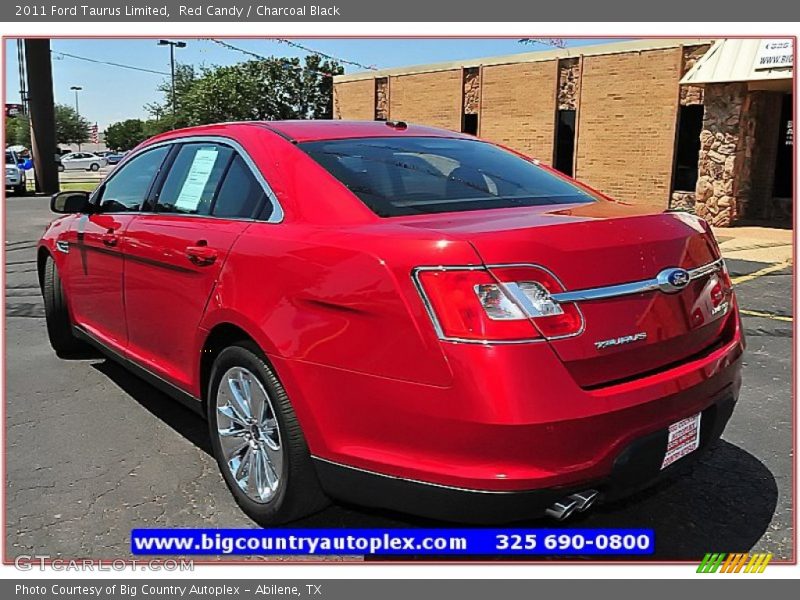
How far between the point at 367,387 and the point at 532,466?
0.60 meters

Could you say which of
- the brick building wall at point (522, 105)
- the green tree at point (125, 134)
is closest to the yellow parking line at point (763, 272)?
the brick building wall at point (522, 105)

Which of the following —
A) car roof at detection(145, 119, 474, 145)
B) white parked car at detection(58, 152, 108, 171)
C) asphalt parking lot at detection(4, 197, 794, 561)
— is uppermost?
car roof at detection(145, 119, 474, 145)

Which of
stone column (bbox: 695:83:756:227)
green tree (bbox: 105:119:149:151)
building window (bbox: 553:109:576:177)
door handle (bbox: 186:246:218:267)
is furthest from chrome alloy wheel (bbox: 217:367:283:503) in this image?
green tree (bbox: 105:119:149:151)

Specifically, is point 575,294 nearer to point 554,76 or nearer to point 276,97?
point 554,76

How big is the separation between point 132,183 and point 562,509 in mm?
3265

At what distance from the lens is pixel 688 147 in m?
16.8

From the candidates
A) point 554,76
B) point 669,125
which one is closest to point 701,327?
point 669,125

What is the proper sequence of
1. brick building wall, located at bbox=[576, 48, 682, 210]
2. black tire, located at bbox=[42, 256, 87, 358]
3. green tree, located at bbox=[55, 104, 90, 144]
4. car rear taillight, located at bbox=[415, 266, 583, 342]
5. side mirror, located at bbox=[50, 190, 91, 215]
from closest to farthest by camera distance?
car rear taillight, located at bbox=[415, 266, 583, 342], side mirror, located at bbox=[50, 190, 91, 215], black tire, located at bbox=[42, 256, 87, 358], brick building wall, located at bbox=[576, 48, 682, 210], green tree, located at bbox=[55, 104, 90, 144]

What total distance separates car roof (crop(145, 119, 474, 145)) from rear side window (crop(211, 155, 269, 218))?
0.78ft

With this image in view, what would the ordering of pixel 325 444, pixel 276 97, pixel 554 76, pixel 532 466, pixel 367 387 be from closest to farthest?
pixel 532 466
pixel 367 387
pixel 325 444
pixel 554 76
pixel 276 97

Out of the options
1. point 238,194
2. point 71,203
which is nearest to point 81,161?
point 71,203

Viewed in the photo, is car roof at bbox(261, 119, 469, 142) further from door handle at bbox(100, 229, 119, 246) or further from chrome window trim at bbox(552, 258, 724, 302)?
chrome window trim at bbox(552, 258, 724, 302)

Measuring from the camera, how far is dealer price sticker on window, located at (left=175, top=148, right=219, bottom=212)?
3662 millimetres

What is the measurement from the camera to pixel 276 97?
42.2 meters
